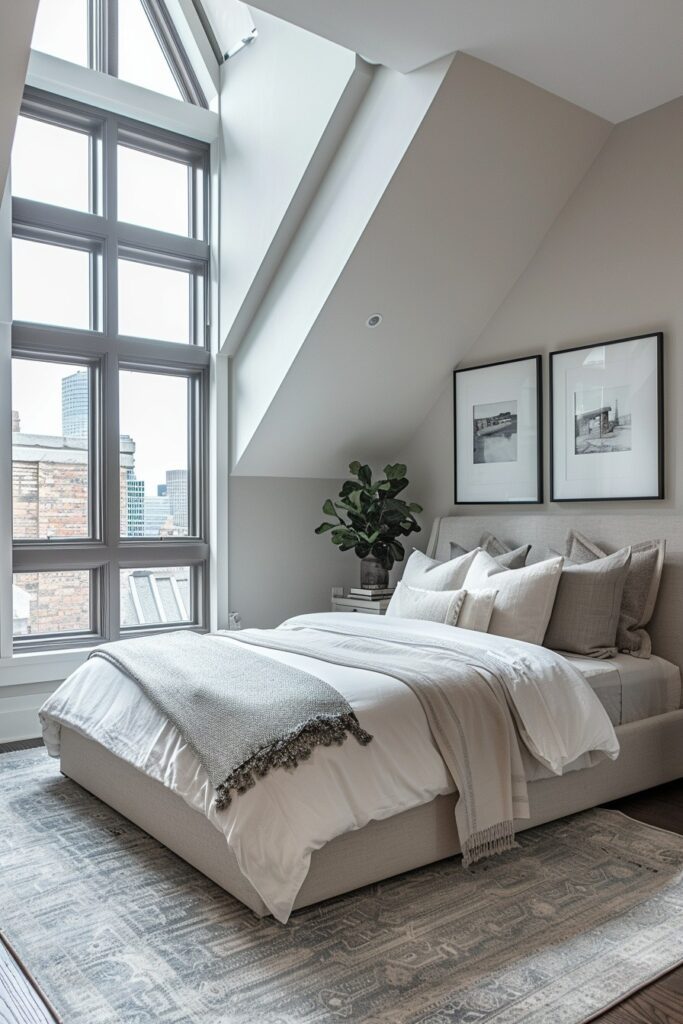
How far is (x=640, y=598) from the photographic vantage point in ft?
12.6

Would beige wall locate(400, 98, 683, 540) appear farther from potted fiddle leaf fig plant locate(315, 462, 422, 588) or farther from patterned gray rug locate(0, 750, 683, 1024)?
patterned gray rug locate(0, 750, 683, 1024)

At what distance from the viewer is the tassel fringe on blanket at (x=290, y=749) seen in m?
2.43

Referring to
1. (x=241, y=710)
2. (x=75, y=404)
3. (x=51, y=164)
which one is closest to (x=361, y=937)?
(x=241, y=710)

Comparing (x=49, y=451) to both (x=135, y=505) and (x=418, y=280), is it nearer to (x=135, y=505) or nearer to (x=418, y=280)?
(x=135, y=505)

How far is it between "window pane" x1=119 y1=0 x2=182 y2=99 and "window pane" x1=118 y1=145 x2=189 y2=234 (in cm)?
41

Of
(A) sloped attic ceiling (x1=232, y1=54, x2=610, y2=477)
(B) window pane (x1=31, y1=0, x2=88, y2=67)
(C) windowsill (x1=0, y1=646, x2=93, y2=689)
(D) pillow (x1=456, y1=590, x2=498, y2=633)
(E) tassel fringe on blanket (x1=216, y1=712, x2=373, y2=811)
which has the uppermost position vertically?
(B) window pane (x1=31, y1=0, x2=88, y2=67)

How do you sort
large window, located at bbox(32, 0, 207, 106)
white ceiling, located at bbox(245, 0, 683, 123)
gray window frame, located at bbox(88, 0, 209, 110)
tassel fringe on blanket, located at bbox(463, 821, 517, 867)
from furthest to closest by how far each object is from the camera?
gray window frame, located at bbox(88, 0, 209, 110), large window, located at bbox(32, 0, 207, 106), white ceiling, located at bbox(245, 0, 683, 123), tassel fringe on blanket, located at bbox(463, 821, 517, 867)

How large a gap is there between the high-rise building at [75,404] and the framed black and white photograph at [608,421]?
8.52 feet

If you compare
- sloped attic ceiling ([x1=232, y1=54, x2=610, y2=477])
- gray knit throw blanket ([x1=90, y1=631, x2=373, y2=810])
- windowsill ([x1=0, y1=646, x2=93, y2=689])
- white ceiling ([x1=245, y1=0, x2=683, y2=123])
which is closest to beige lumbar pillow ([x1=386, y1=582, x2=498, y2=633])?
gray knit throw blanket ([x1=90, y1=631, x2=373, y2=810])

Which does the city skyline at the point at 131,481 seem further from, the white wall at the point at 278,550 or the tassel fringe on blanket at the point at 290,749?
the tassel fringe on blanket at the point at 290,749

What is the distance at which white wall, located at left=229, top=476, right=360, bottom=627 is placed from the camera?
5285 mm

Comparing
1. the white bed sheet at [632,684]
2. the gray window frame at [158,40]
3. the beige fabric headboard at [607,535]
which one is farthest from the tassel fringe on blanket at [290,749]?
the gray window frame at [158,40]

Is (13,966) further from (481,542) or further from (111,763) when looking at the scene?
(481,542)

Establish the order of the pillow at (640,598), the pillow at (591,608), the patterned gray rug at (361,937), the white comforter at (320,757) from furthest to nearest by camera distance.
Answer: the pillow at (640,598), the pillow at (591,608), the white comforter at (320,757), the patterned gray rug at (361,937)
